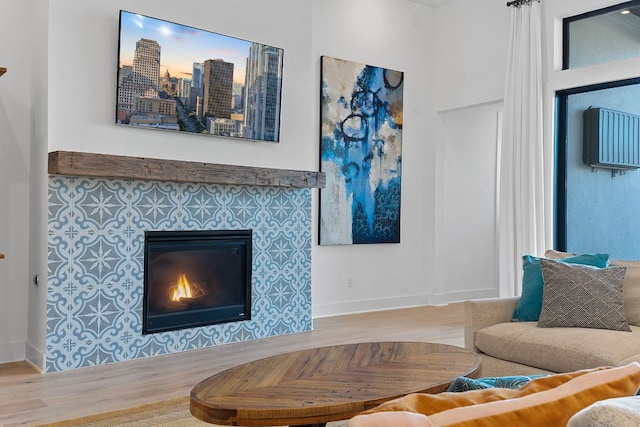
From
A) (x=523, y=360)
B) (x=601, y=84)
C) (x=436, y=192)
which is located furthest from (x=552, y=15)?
(x=523, y=360)

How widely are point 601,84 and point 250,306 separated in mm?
3560

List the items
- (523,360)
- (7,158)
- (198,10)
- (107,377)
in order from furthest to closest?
(198,10) → (7,158) → (107,377) → (523,360)

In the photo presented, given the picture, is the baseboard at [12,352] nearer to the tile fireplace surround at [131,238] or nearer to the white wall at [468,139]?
the tile fireplace surround at [131,238]

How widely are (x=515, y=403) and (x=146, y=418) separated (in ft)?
7.90

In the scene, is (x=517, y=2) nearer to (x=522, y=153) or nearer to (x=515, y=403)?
(x=522, y=153)

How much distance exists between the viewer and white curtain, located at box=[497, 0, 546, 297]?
532cm

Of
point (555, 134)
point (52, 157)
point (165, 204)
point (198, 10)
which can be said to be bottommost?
point (165, 204)

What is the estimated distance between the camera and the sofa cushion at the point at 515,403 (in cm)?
82

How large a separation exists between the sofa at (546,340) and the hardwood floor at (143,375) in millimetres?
1462

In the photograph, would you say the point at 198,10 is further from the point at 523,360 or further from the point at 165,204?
the point at 523,360

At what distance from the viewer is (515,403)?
89cm

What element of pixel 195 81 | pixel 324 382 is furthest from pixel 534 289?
pixel 195 81

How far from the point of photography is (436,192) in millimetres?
6680

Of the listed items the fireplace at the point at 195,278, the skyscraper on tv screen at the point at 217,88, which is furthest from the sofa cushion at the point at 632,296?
the skyscraper on tv screen at the point at 217,88
